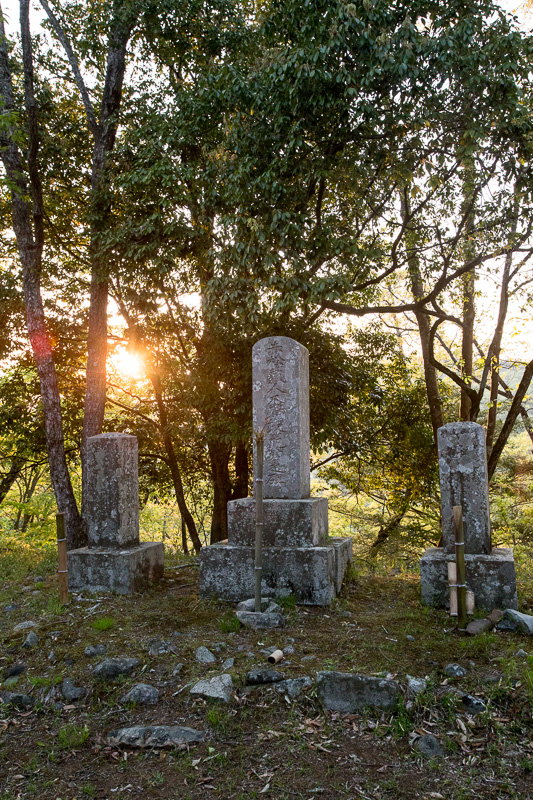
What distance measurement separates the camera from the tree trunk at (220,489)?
10359mm

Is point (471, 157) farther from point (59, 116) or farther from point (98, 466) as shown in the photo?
point (59, 116)

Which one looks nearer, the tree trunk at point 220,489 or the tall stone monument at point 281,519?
the tall stone monument at point 281,519

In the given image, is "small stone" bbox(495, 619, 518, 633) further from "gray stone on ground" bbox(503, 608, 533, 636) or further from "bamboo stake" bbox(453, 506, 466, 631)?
"bamboo stake" bbox(453, 506, 466, 631)

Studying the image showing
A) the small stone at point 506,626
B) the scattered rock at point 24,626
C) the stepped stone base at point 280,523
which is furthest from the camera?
the stepped stone base at point 280,523

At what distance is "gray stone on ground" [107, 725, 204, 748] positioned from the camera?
3.70m

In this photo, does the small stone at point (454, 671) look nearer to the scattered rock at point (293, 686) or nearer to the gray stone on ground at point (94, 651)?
the scattered rock at point (293, 686)

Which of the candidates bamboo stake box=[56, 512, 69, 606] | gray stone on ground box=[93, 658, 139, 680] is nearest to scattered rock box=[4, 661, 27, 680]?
gray stone on ground box=[93, 658, 139, 680]

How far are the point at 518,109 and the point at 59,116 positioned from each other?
25.8 ft

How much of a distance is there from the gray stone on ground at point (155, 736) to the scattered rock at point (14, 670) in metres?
1.42

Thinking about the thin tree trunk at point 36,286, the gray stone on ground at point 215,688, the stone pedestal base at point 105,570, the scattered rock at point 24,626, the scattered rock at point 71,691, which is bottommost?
the scattered rock at point 71,691

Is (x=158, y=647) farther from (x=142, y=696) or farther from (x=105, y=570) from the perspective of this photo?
(x=105, y=570)

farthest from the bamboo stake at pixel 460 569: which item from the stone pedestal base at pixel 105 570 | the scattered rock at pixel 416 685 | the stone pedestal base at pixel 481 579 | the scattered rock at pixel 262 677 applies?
the stone pedestal base at pixel 105 570

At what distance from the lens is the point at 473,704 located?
3.86 metres

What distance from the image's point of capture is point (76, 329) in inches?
426
